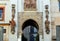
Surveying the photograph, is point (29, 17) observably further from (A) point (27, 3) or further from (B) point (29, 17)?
(A) point (27, 3)

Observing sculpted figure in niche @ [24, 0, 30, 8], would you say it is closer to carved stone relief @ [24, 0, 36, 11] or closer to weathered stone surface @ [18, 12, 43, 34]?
carved stone relief @ [24, 0, 36, 11]

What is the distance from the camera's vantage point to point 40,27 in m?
18.4

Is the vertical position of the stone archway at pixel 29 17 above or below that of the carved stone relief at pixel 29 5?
below

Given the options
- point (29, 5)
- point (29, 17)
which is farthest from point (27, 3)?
point (29, 17)

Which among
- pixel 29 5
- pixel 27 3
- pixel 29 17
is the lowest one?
pixel 29 17

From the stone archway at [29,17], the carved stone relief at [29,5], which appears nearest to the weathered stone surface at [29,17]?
the stone archway at [29,17]

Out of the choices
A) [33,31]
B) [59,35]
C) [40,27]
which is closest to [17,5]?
[40,27]

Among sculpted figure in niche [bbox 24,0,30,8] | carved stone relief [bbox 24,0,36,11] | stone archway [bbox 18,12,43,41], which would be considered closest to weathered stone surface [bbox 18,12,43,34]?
stone archway [bbox 18,12,43,41]

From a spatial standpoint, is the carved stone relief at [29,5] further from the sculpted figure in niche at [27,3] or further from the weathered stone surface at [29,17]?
the weathered stone surface at [29,17]

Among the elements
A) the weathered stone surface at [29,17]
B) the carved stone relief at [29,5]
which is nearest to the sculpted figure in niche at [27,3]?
the carved stone relief at [29,5]

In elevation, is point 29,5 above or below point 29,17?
above

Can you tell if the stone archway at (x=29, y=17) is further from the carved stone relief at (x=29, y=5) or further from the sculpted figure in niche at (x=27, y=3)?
the sculpted figure in niche at (x=27, y=3)

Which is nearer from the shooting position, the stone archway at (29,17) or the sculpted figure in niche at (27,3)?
the stone archway at (29,17)

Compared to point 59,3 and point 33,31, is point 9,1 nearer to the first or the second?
point 59,3
